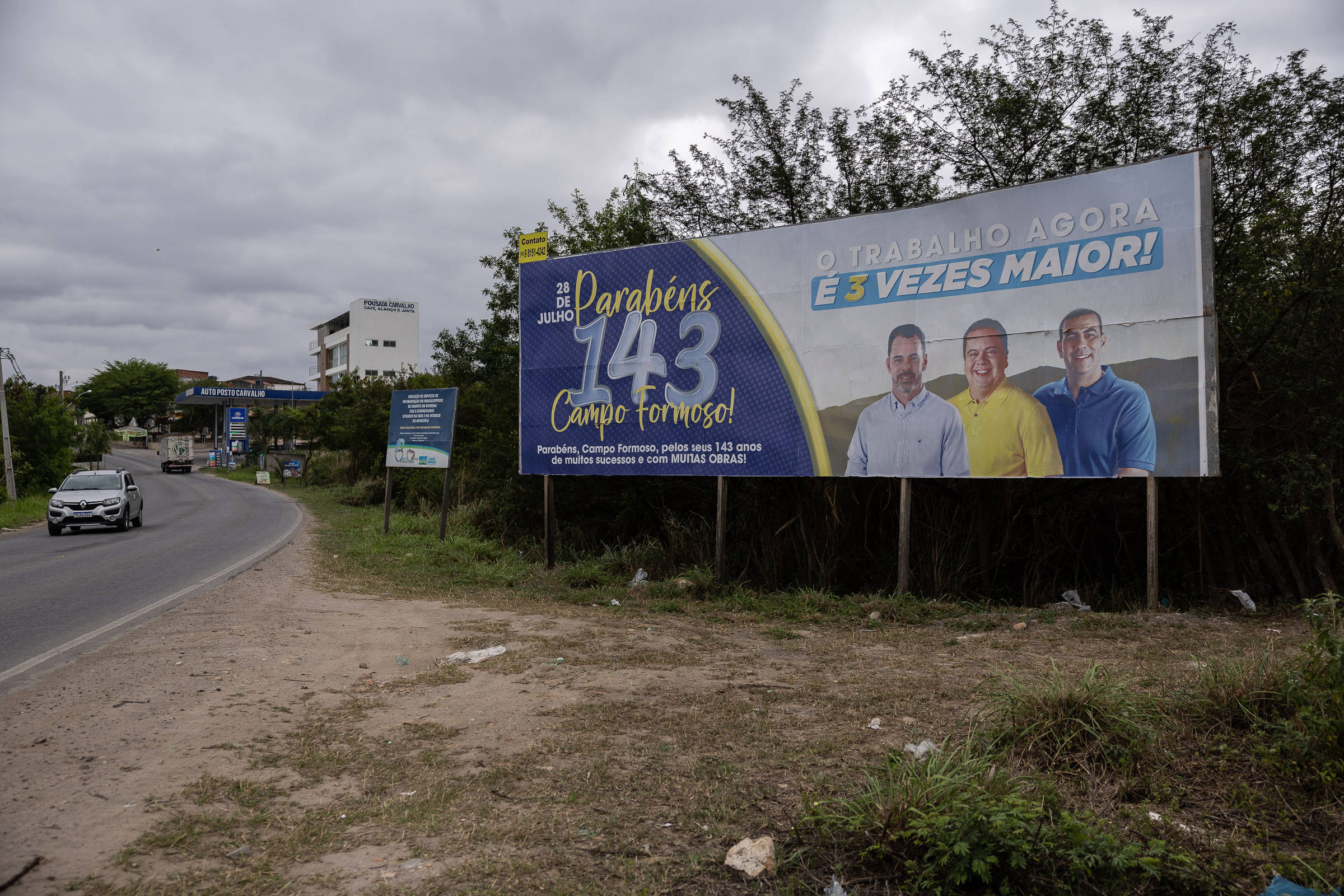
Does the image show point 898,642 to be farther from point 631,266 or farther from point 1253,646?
point 631,266

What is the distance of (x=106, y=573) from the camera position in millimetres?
12672

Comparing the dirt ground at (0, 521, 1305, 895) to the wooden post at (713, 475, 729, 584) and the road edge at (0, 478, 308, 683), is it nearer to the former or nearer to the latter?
the road edge at (0, 478, 308, 683)

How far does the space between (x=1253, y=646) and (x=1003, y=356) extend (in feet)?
12.1

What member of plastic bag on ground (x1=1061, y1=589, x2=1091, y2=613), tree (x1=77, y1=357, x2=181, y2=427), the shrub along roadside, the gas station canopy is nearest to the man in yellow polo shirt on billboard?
plastic bag on ground (x1=1061, y1=589, x2=1091, y2=613)

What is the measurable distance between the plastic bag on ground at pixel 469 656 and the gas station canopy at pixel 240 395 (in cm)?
7446

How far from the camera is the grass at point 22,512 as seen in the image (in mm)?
23578

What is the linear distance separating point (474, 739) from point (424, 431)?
12.5 m

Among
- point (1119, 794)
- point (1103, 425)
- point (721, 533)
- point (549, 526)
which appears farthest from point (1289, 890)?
point (549, 526)

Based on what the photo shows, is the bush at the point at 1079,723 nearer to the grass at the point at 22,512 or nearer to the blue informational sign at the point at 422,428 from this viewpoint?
the blue informational sign at the point at 422,428

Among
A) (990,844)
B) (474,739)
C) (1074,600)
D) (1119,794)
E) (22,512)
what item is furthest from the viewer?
(22,512)

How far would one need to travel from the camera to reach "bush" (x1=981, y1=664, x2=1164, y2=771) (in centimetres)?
411

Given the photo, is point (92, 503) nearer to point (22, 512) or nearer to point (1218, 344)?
point (22, 512)

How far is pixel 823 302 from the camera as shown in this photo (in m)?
10.4

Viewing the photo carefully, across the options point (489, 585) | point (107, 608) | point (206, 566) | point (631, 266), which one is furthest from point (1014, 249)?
point (206, 566)
